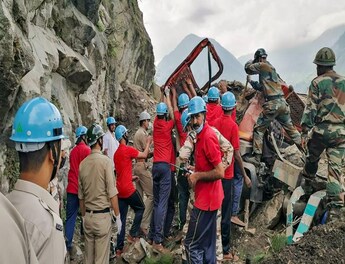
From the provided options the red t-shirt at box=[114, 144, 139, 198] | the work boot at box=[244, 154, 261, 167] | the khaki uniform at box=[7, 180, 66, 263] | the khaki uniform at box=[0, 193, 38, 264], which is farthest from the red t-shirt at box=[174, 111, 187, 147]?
the khaki uniform at box=[0, 193, 38, 264]

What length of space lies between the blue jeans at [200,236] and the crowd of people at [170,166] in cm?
1

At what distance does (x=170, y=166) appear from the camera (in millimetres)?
6402

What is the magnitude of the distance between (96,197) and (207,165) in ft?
5.42

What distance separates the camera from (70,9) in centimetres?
886

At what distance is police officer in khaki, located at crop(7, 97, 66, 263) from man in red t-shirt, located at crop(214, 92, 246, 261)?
368 cm

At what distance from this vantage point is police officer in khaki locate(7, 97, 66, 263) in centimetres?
166

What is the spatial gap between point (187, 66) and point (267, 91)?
1655mm

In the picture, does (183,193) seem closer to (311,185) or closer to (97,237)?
(97,237)

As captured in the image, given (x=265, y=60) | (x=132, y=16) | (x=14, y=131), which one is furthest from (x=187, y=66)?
(x=132, y=16)

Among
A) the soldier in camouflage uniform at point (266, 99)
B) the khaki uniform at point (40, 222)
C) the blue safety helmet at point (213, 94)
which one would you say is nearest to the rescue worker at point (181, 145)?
the blue safety helmet at point (213, 94)

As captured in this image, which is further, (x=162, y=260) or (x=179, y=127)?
(x=179, y=127)

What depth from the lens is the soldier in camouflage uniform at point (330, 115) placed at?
516 centimetres

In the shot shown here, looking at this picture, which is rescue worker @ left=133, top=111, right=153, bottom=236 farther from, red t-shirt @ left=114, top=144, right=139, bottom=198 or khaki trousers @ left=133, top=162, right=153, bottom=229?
red t-shirt @ left=114, top=144, right=139, bottom=198

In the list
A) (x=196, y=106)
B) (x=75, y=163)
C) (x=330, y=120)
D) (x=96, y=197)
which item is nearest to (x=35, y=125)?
(x=196, y=106)
